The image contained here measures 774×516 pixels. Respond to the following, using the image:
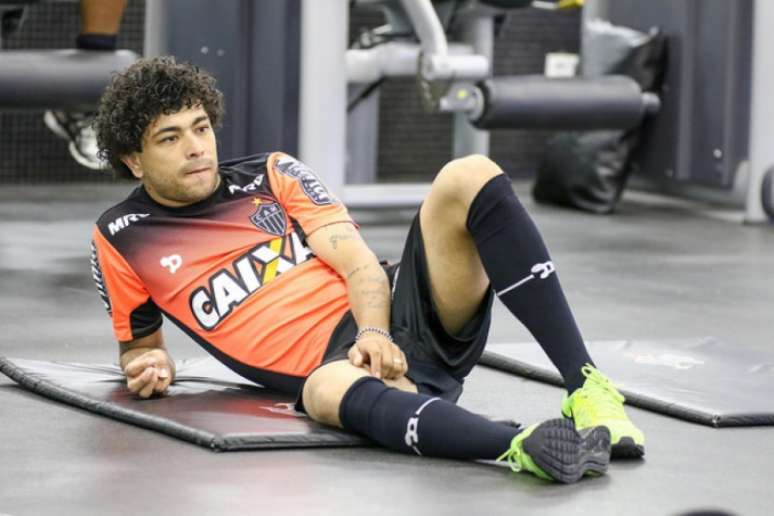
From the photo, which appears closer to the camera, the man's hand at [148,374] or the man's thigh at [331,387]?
the man's thigh at [331,387]

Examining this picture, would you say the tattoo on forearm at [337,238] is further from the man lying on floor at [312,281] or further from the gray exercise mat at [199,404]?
the gray exercise mat at [199,404]

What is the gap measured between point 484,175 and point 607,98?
11.4ft

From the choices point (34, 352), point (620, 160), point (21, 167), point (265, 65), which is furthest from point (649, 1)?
point (34, 352)

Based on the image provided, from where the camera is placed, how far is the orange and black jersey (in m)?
2.58

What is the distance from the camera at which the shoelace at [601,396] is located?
7.63 feet

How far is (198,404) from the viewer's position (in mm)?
2576

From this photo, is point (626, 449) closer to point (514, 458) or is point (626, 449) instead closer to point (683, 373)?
point (514, 458)

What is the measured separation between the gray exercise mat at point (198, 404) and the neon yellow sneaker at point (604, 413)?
0.33 meters

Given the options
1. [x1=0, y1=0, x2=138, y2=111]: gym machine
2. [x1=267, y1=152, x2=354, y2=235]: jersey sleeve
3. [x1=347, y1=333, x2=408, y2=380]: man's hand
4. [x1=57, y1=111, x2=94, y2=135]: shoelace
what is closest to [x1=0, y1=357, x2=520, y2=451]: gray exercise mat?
[x1=347, y1=333, x2=408, y2=380]: man's hand

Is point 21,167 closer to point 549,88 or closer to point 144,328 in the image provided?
point 549,88

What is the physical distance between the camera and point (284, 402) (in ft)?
8.57

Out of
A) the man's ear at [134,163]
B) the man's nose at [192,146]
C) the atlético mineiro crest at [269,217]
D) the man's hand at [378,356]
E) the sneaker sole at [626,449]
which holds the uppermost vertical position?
the man's nose at [192,146]

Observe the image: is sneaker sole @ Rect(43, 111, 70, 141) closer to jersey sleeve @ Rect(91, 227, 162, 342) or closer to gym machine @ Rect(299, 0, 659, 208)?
gym machine @ Rect(299, 0, 659, 208)

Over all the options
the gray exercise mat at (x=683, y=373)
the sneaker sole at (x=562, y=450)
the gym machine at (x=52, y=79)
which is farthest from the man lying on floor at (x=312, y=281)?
the gym machine at (x=52, y=79)
